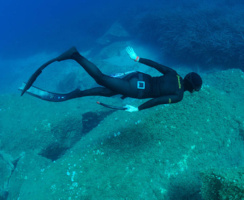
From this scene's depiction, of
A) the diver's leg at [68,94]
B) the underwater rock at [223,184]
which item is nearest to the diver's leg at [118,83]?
the diver's leg at [68,94]

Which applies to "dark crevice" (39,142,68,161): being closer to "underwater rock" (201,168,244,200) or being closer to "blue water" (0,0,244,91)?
"underwater rock" (201,168,244,200)

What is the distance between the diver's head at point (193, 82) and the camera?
3085 mm

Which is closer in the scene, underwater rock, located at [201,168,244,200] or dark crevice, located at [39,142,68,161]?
underwater rock, located at [201,168,244,200]

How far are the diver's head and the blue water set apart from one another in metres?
6.76

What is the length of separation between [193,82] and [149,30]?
1238 centimetres

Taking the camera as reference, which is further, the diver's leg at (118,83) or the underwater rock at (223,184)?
the diver's leg at (118,83)

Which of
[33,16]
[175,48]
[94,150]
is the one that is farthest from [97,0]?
[94,150]

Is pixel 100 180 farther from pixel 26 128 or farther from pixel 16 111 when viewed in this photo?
pixel 16 111

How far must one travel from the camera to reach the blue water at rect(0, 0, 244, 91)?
9203 millimetres

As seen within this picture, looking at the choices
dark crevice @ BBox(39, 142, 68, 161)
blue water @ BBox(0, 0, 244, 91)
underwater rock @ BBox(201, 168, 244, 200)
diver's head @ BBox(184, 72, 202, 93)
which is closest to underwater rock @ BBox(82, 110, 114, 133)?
dark crevice @ BBox(39, 142, 68, 161)

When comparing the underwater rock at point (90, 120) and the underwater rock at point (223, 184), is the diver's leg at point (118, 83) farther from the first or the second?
the underwater rock at point (90, 120)

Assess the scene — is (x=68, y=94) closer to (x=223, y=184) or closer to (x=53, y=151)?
(x=53, y=151)

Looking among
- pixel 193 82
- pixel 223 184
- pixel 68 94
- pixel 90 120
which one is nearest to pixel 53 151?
pixel 90 120

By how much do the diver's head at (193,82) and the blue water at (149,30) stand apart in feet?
22.2
